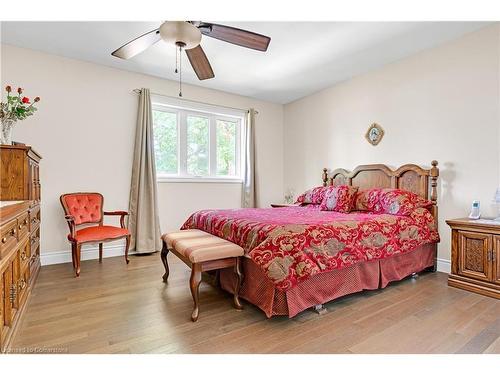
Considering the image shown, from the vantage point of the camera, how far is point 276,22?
9.06ft

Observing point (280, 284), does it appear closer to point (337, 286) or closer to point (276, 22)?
point (337, 286)

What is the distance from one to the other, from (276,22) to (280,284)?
250 cm

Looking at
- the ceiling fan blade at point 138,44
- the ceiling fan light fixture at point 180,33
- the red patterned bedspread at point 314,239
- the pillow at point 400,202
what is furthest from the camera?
the pillow at point 400,202

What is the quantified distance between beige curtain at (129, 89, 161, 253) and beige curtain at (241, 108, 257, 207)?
5.48 ft

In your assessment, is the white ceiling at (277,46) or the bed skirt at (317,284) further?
the white ceiling at (277,46)

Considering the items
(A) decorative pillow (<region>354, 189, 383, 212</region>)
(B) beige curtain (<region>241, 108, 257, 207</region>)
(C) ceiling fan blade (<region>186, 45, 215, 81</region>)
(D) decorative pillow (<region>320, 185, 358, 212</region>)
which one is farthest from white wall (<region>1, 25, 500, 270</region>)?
(C) ceiling fan blade (<region>186, 45, 215, 81</region>)

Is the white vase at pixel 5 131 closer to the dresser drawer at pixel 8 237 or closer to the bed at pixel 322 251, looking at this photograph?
the dresser drawer at pixel 8 237

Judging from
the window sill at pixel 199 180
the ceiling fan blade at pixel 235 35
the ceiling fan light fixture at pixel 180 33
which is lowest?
the window sill at pixel 199 180

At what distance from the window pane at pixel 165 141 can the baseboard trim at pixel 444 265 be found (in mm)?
3881

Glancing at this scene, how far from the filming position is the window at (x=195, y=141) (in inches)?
173

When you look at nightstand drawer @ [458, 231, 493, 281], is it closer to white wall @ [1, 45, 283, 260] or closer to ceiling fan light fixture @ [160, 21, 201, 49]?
ceiling fan light fixture @ [160, 21, 201, 49]

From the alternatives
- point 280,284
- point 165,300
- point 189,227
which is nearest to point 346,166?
point 189,227

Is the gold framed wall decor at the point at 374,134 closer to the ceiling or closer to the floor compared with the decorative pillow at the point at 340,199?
closer to the ceiling

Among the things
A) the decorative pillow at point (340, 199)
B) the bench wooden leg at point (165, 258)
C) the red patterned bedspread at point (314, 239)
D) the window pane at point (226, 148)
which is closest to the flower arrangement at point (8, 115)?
the bench wooden leg at point (165, 258)
